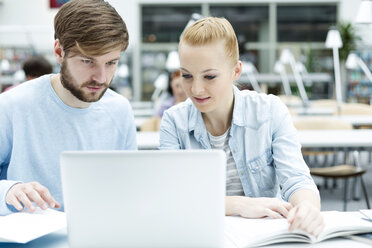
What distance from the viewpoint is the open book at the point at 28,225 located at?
36.9 inches

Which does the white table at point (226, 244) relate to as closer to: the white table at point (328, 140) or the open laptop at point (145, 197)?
the open laptop at point (145, 197)

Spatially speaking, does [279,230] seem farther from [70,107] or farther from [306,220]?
[70,107]

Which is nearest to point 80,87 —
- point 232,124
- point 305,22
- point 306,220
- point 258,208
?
point 232,124

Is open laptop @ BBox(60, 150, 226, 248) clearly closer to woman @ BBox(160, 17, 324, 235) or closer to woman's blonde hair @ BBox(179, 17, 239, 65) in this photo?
woman @ BBox(160, 17, 324, 235)

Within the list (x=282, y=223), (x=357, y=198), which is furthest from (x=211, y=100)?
(x=357, y=198)

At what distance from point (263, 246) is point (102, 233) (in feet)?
1.12

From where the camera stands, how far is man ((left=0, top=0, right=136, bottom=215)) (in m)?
1.29

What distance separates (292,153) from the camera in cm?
144

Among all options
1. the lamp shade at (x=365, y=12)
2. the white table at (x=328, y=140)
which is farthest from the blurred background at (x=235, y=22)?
the white table at (x=328, y=140)

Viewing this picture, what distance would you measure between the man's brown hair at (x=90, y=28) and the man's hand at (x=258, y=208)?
21.5 inches

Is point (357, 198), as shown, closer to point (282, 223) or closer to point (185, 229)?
point (282, 223)

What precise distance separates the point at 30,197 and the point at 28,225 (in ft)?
0.31

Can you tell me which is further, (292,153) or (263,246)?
(292,153)

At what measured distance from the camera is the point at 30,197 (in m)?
1.10
